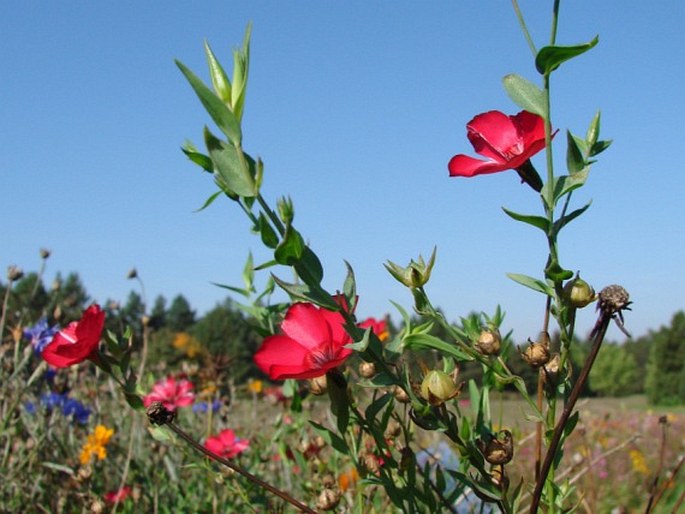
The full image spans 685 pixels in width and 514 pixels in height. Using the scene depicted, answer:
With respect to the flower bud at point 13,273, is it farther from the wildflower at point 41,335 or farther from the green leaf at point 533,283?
the green leaf at point 533,283

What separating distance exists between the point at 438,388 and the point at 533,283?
125mm

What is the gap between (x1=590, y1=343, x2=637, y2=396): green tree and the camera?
75.3 feet

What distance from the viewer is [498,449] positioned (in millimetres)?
670

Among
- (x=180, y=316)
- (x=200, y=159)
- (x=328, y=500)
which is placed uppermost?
(x=180, y=316)

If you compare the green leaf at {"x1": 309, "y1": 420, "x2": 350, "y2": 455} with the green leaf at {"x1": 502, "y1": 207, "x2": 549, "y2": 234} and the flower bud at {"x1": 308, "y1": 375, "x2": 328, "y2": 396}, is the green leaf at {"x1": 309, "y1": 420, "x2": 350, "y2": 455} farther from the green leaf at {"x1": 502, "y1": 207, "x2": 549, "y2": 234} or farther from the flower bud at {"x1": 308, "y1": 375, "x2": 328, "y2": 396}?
the green leaf at {"x1": 502, "y1": 207, "x2": 549, "y2": 234}

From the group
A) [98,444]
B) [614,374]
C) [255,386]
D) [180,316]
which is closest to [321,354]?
[98,444]

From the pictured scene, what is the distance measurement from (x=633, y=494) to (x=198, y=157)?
4449mm

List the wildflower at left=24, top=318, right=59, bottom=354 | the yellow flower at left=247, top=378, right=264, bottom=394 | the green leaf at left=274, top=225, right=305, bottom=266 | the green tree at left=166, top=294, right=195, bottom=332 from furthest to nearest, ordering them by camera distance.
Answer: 1. the green tree at left=166, top=294, right=195, bottom=332
2. the yellow flower at left=247, top=378, right=264, bottom=394
3. the wildflower at left=24, top=318, right=59, bottom=354
4. the green leaf at left=274, top=225, right=305, bottom=266

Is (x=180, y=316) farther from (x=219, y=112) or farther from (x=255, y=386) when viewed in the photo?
(x=219, y=112)

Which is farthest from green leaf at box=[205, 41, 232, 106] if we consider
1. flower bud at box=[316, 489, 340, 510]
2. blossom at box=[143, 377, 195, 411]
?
blossom at box=[143, 377, 195, 411]

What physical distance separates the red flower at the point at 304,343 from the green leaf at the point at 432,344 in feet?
0.21

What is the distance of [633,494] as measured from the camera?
173 inches

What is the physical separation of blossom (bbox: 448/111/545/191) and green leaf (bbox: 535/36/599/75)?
0.07m

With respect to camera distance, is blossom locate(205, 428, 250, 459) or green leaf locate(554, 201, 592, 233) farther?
blossom locate(205, 428, 250, 459)
